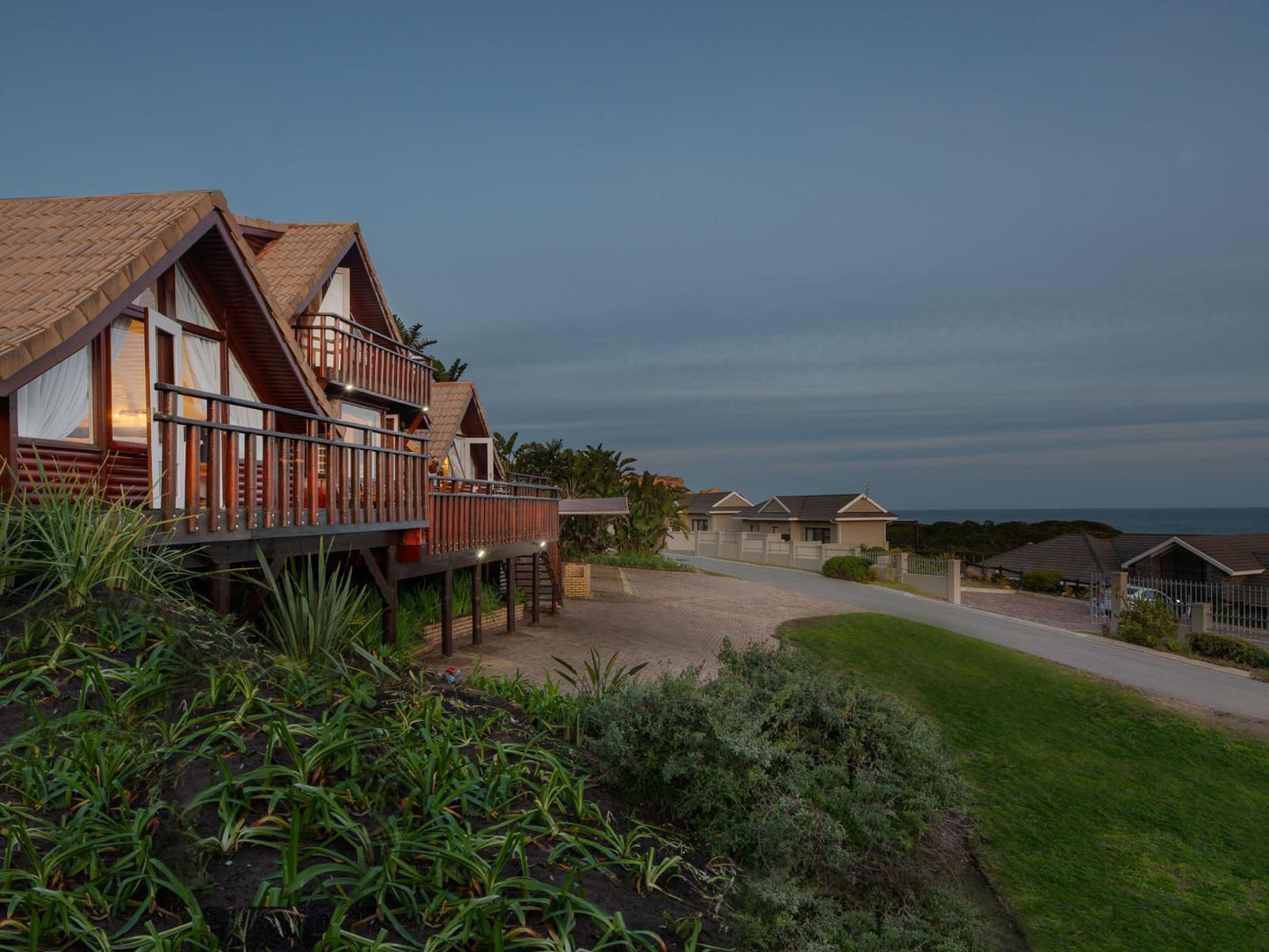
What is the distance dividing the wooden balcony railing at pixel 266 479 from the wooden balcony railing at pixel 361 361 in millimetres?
3282

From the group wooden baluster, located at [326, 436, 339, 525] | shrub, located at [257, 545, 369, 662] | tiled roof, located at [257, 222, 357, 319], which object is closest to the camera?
shrub, located at [257, 545, 369, 662]

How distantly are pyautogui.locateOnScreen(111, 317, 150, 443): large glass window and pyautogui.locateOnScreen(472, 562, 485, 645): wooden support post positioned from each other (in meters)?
7.46

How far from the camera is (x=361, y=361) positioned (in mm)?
18500

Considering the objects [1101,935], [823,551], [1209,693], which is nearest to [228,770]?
[1101,935]

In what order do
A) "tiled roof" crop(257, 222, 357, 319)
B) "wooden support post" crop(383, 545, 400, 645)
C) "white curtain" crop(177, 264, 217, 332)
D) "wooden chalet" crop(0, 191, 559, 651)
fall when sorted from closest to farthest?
"wooden chalet" crop(0, 191, 559, 651), "white curtain" crop(177, 264, 217, 332), "wooden support post" crop(383, 545, 400, 645), "tiled roof" crop(257, 222, 357, 319)

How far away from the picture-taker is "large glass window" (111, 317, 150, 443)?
10250 mm

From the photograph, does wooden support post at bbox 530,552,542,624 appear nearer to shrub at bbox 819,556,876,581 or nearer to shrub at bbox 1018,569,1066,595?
shrub at bbox 819,556,876,581

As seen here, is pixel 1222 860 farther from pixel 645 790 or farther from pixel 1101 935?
pixel 645 790

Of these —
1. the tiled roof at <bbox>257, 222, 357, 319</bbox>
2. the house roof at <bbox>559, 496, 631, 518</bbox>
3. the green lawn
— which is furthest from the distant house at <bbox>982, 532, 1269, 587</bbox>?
the tiled roof at <bbox>257, 222, 357, 319</bbox>

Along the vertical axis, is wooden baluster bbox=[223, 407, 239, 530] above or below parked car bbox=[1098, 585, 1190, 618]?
above

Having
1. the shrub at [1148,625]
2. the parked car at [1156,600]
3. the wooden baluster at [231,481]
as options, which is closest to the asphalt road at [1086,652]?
the shrub at [1148,625]

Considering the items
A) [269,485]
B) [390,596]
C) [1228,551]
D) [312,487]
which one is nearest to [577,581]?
[390,596]

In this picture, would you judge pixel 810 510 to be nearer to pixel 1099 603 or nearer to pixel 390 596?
pixel 1099 603

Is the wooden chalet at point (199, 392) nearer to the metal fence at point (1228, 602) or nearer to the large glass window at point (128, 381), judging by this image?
the large glass window at point (128, 381)
